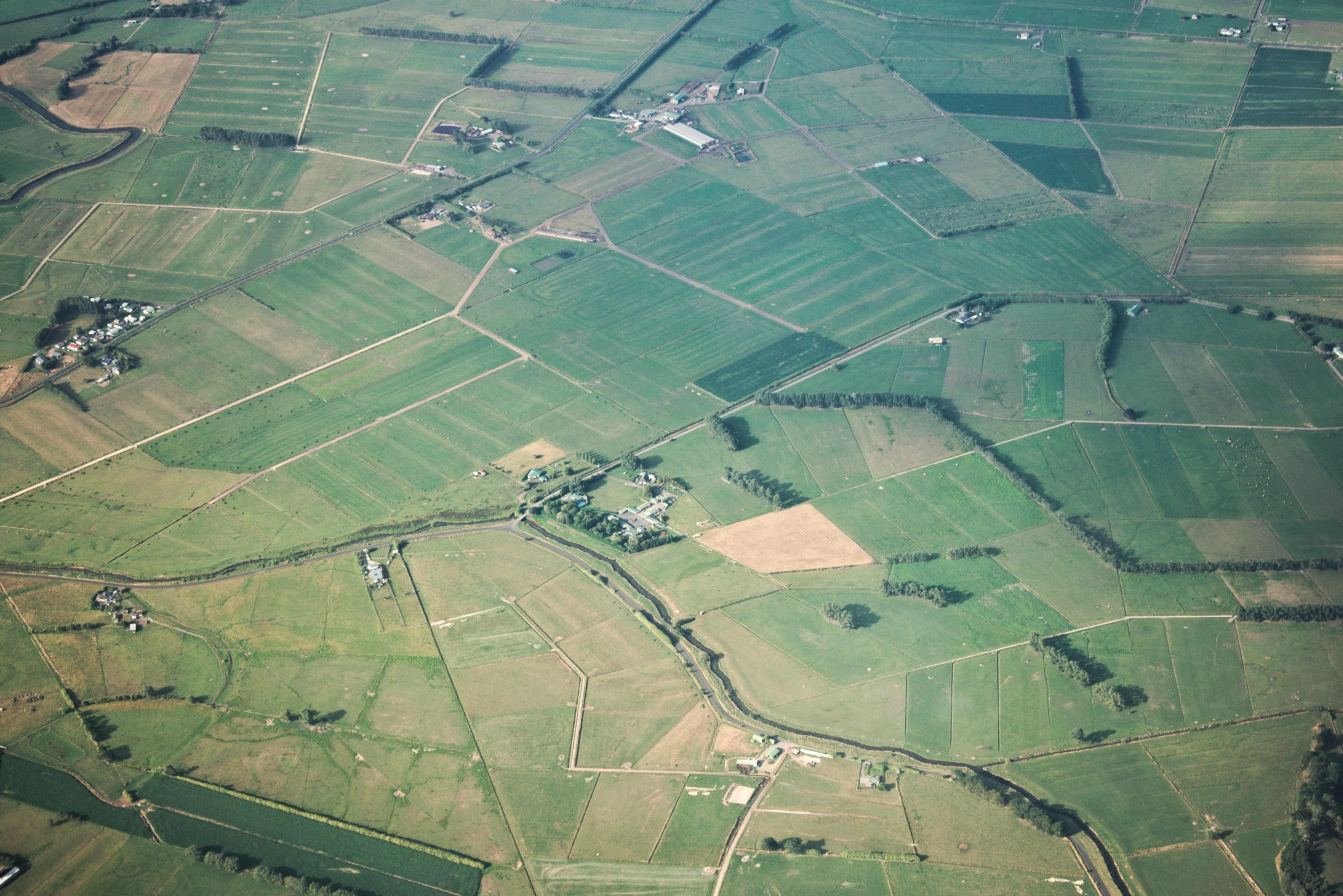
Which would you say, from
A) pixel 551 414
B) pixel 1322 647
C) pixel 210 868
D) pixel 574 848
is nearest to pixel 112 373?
pixel 551 414

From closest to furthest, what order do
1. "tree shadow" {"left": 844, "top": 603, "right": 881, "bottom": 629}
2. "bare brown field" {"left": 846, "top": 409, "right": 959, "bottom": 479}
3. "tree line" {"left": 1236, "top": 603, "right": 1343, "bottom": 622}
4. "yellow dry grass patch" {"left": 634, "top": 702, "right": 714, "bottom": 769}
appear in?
1. "yellow dry grass patch" {"left": 634, "top": 702, "right": 714, "bottom": 769}
2. "tree line" {"left": 1236, "top": 603, "right": 1343, "bottom": 622}
3. "tree shadow" {"left": 844, "top": 603, "right": 881, "bottom": 629}
4. "bare brown field" {"left": 846, "top": 409, "right": 959, "bottom": 479}

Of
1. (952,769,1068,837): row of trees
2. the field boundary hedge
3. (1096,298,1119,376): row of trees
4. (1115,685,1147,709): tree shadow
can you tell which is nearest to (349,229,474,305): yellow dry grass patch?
the field boundary hedge

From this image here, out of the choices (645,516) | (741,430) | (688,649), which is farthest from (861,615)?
(741,430)

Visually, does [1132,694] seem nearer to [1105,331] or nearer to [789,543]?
[789,543]

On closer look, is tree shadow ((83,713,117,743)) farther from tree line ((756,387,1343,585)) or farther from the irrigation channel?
tree line ((756,387,1343,585))

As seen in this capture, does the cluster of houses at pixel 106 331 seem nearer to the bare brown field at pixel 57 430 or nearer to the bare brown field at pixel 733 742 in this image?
the bare brown field at pixel 57 430

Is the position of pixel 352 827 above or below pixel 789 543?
below

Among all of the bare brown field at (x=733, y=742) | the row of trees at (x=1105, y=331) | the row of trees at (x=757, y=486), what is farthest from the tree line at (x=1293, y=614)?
the bare brown field at (x=733, y=742)
